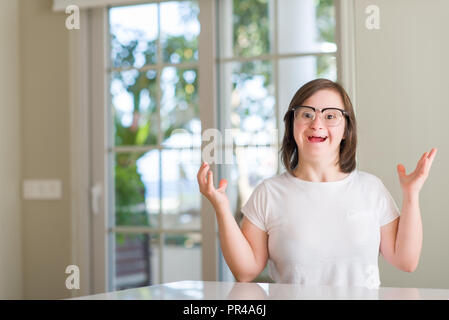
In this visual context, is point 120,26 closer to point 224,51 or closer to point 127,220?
point 224,51

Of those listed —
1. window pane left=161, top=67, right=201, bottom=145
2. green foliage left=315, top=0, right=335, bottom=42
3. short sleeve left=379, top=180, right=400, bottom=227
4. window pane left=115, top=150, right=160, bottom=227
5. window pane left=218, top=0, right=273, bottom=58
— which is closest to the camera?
short sleeve left=379, top=180, right=400, bottom=227

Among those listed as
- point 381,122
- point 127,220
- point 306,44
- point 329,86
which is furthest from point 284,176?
point 127,220

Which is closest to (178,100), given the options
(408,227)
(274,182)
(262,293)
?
(274,182)

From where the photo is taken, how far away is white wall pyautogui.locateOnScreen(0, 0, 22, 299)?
282 centimetres

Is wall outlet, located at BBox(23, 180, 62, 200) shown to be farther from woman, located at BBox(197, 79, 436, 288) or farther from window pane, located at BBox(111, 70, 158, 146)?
woman, located at BBox(197, 79, 436, 288)

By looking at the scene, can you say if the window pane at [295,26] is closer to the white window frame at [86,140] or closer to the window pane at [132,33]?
the white window frame at [86,140]

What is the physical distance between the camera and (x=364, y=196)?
1.45 metres

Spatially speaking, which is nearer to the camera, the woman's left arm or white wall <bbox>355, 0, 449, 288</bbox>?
the woman's left arm

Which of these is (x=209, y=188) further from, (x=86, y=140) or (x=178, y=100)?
(x=178, y=100)

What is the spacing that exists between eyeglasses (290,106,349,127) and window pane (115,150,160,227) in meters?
1.50

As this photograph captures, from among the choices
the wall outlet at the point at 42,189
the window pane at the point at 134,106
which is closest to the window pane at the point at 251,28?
the window pane at the point at 134,106

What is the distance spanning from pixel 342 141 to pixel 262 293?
0.80 metres

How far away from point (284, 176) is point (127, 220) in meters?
2.24

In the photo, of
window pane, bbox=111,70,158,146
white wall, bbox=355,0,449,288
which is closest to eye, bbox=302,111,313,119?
white wall, bbox=355,0,449,288
